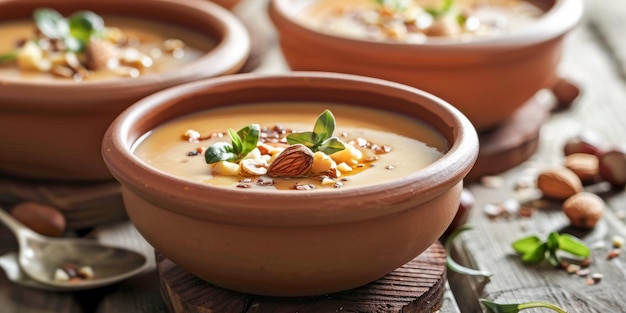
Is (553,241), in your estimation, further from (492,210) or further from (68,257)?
(68,257)

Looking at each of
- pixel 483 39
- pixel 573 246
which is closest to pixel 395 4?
pixel 483 39

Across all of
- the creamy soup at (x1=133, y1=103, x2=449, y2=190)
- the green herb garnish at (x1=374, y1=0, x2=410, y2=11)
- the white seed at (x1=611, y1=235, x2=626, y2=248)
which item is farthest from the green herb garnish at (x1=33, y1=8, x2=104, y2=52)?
the white seed at (x1=611, y1=235, x2=626, y2=248)

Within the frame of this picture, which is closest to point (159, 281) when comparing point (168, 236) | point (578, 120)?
point (168, 236)

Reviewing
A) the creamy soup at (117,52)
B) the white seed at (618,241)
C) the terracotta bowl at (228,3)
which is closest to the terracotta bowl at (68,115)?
the creamy soup at (117,52)

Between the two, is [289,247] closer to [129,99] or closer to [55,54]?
[129,99]

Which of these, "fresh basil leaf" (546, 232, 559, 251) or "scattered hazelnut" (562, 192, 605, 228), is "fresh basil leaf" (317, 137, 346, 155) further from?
"scattered hazelnut" (562, 192, 605, 228)
